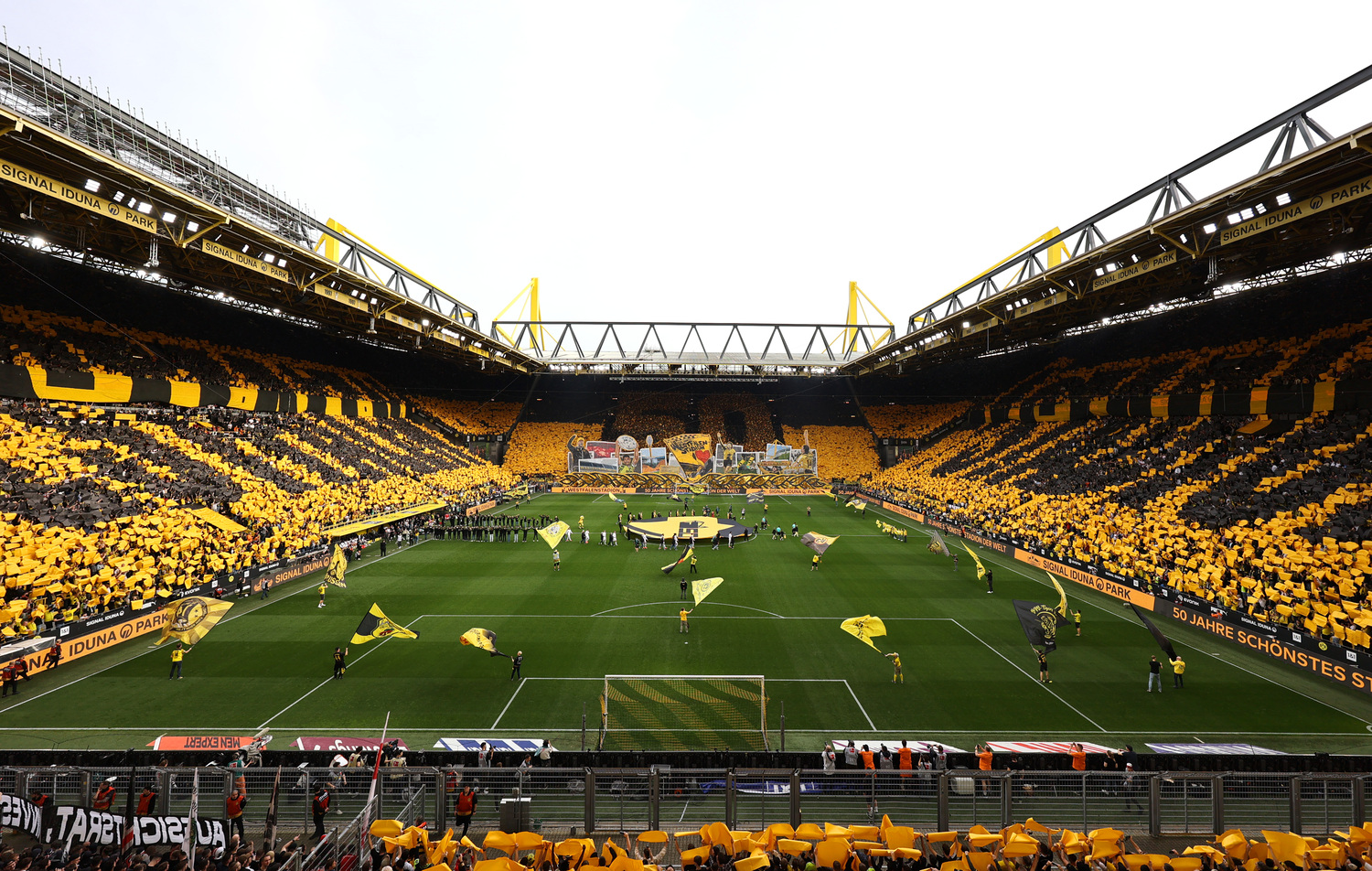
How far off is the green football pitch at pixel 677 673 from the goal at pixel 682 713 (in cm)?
7

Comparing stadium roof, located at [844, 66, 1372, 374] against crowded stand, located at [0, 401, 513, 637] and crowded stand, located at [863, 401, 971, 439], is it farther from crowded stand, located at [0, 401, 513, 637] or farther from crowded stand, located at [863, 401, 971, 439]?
crowded stand, located at [0, 401, 513, 637]

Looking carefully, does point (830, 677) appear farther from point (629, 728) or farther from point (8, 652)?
point (8, 652)

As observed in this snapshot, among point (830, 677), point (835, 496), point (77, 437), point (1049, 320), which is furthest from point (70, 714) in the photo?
point (835, 496)

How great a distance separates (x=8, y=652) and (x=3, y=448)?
13.0 metres

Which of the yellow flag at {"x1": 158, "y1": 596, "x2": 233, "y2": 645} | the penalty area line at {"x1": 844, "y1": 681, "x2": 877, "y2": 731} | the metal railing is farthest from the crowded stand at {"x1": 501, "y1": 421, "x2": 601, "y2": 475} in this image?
the metal railing

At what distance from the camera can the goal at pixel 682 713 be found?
13.9 meters

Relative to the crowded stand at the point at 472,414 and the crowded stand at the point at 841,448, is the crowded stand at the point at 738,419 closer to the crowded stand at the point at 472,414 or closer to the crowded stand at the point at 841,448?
the crowded stand at the point at 841,448

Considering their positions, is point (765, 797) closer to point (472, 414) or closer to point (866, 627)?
point (866, 627)

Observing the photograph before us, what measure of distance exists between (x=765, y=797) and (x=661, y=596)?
49.8 feet

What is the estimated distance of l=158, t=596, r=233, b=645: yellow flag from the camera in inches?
631

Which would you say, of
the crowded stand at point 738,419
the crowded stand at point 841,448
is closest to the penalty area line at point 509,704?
the crowded stand at point 841,448

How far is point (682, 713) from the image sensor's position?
15.3 meters

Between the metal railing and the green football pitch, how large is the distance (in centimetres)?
271

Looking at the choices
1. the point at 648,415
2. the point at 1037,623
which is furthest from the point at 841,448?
the point at 1037,623
